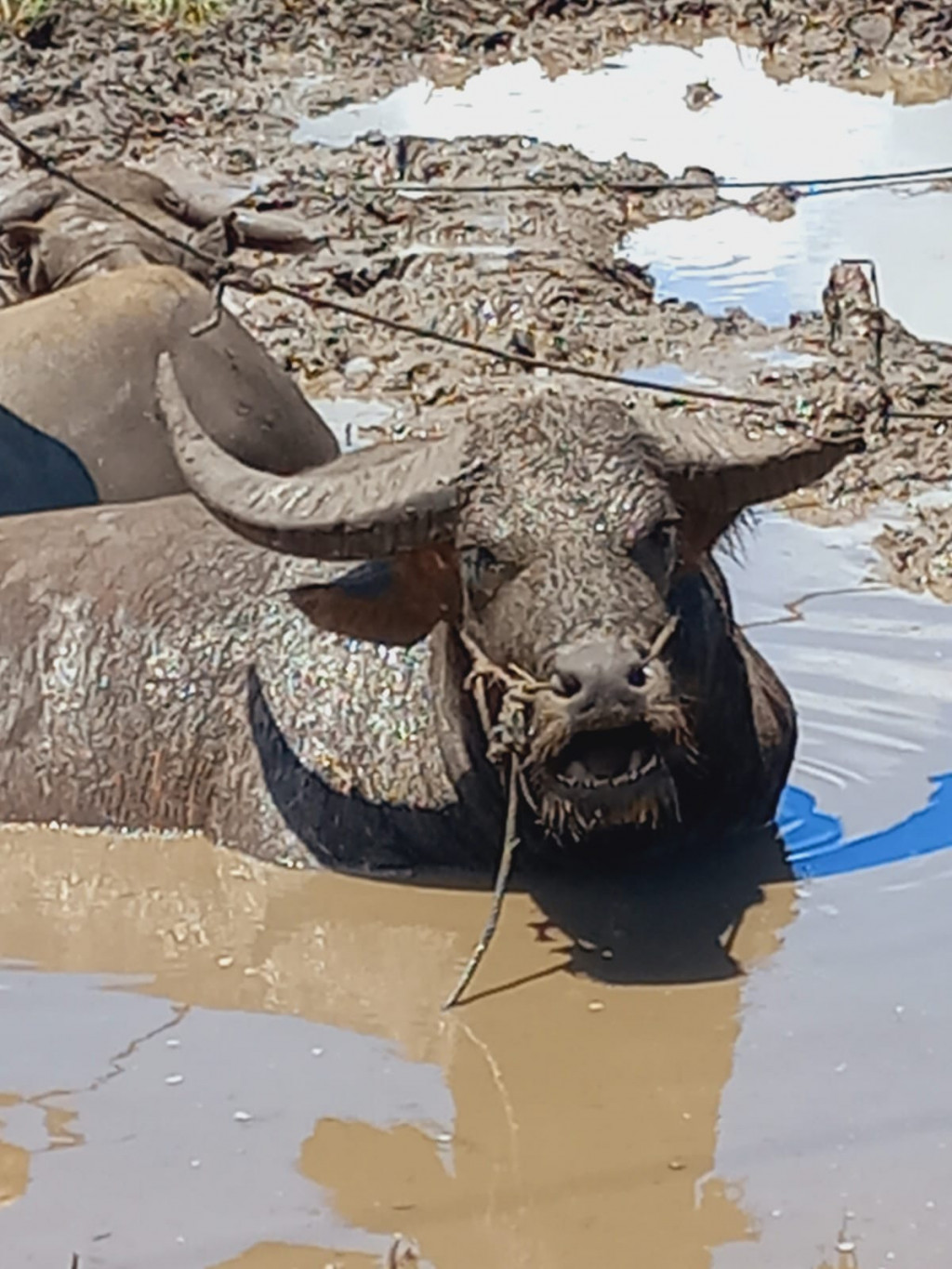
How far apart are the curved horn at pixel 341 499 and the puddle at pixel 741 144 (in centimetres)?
392

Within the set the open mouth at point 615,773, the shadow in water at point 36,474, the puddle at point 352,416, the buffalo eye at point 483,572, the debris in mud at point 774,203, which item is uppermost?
the buffalo eye at point 483,572

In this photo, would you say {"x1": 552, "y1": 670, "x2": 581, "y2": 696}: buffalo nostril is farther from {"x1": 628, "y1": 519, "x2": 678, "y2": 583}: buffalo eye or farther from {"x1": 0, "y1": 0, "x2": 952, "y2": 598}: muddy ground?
{"x1": 0, "y1": 0, "x2": 952, "y2": 598}: muddy ground

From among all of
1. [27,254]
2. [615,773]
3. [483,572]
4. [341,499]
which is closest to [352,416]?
[27,254]

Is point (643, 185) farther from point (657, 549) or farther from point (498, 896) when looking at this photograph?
point (498, 896)

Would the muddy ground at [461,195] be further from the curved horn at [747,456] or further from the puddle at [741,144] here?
the curved horn at [747,456]

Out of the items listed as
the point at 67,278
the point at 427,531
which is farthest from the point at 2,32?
the point at 427,531

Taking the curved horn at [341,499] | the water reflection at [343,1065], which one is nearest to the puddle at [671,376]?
the water reflection at [343,1065]

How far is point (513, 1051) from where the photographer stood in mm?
4387

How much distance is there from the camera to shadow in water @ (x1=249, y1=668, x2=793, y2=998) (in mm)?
4734

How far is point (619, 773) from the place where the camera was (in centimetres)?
430

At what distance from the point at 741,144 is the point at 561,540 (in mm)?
7314

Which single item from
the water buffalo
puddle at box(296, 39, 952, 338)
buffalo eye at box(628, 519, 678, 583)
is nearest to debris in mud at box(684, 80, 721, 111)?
puddle at box(296, 39, 952, 338)

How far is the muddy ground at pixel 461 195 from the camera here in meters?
8.05

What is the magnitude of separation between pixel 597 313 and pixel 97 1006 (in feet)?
15.2
